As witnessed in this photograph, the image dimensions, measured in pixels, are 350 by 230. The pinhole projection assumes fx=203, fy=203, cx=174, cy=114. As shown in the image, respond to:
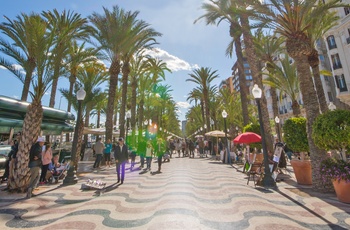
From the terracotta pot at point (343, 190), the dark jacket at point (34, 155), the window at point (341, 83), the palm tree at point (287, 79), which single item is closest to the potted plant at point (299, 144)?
the terracotta pot at point (343, 190)

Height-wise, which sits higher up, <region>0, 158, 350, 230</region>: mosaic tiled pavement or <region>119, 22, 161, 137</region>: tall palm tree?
<region>119, 22, 161, 137</region>: tall palm tree

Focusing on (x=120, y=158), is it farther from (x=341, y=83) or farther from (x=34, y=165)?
(x=341, y=83)

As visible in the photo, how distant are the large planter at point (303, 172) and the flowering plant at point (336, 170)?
163cm

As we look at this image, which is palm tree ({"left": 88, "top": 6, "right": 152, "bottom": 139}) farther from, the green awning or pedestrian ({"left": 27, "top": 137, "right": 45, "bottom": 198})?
pedestrian ({"left": 27, "top": 137, "right": 45, "bottom": 198})

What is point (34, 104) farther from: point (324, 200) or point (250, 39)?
point (250, 39)

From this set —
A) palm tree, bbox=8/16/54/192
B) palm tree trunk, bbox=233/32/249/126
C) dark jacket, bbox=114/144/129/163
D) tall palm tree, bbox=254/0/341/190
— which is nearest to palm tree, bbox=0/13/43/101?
palm tree, bbox=8/16/54/192

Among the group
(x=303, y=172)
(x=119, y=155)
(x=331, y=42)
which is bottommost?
(x=303, y=172)

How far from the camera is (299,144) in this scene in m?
8.28

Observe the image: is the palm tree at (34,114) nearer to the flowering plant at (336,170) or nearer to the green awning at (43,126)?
the green awning at (43,126)

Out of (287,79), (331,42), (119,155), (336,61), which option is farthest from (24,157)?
(331,42)

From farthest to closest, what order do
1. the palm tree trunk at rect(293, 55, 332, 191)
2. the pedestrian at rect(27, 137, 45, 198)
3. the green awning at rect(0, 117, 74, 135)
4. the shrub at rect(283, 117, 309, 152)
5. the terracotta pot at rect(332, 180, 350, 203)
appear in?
the green awning at rect(0, 117, 74, 135)
the shrub at rect(283, 117, 309, 152)
the palm tree trunk at rect(293, 55, 332, 191)
the pedestrian at rect(27, 137, 45, 198)
the terracotta pot at rect(332, 180, 350, 203)

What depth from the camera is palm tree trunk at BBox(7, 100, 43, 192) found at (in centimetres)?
677

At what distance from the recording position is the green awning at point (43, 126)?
10393 millimetres

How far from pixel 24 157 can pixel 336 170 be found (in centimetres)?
975
